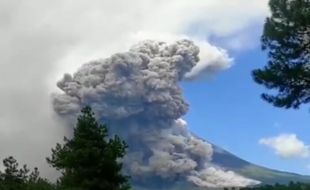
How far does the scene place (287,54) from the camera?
25.8m

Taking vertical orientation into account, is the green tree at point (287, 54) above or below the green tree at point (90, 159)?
above

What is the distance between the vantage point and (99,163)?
88.8 feet

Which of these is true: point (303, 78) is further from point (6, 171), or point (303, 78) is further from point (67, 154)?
point (6, 171)

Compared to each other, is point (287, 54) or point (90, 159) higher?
point (287, 54)

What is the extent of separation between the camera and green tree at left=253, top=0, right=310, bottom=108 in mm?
24916

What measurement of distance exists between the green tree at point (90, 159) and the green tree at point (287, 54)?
761cm

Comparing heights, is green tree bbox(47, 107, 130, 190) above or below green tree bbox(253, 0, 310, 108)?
below

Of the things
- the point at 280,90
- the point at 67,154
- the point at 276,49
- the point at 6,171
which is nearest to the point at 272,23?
the point at 276,49

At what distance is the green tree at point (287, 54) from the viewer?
24.9 m

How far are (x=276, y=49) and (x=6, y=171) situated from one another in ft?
69.5

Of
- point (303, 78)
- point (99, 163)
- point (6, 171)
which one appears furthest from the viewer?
point (6, 171)

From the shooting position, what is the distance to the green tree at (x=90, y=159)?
88.6 ft

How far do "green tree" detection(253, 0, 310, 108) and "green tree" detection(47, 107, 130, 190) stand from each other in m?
7.61

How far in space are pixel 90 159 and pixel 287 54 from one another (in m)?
10.0
